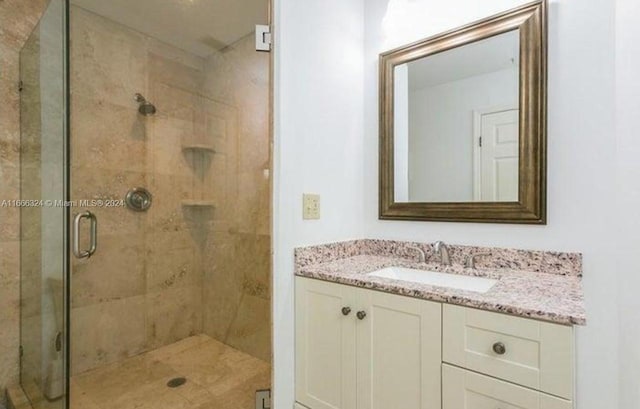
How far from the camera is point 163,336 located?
2.19m

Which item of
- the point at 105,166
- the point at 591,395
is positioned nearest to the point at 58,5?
the point at 105,166

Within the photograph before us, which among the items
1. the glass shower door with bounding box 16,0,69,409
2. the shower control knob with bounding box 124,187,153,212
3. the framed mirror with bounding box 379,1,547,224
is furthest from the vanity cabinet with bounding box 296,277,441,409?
the shower control knob with bounding box 124,187,153,212

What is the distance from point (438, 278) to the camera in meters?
1.43

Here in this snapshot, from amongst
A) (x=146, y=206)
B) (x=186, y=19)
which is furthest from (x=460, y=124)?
(x=146, y=206)

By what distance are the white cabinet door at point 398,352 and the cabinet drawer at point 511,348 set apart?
0.18 feet

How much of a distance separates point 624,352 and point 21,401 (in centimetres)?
252

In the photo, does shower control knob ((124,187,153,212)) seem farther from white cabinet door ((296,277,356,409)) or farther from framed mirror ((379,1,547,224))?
framed mirror ((379,1,547,224))

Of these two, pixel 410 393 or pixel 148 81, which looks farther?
pixel 148 81

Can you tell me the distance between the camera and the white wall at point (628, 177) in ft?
3.44

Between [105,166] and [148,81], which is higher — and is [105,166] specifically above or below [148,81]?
below

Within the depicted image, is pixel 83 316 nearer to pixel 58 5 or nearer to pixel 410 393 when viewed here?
pixel 58 5

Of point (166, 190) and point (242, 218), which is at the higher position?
point (166, 190)

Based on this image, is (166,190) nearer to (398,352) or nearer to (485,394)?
(398,352)

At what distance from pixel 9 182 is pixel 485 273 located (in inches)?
91.6
